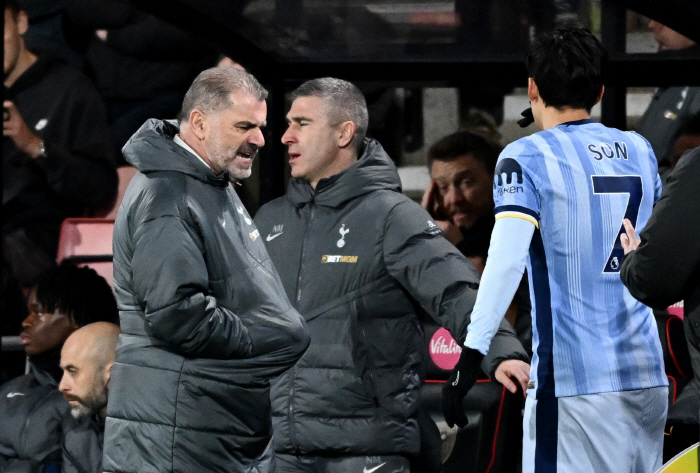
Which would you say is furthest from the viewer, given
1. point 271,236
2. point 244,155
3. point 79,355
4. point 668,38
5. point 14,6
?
point 14,6

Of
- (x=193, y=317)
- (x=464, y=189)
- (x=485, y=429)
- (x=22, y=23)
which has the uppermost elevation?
(x=22, y=23)

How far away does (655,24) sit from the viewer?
5184 mm

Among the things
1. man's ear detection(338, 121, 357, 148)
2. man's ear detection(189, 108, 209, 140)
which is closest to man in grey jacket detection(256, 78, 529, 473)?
man's ear detection(338, 121, 357, 148)

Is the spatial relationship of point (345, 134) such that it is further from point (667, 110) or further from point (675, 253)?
point (667, 110)

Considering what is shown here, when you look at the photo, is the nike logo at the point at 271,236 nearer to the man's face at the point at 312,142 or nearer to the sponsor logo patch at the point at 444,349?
the man's face at the point at 312,142

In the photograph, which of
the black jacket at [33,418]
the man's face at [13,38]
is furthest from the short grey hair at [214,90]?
the man's face at [13,38]

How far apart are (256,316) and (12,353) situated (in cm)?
283

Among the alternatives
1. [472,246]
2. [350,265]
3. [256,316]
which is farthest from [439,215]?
[256,316]

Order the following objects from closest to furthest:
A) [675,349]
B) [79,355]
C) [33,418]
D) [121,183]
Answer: [675,349] < [79,355] < [33,418] < [121,183]

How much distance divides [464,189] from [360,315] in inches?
74.4

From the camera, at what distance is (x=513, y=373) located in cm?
343

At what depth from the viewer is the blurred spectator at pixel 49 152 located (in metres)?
5.93

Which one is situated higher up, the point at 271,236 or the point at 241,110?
the point at 241,110


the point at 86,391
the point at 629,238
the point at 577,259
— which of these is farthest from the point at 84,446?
the point at 629,238
